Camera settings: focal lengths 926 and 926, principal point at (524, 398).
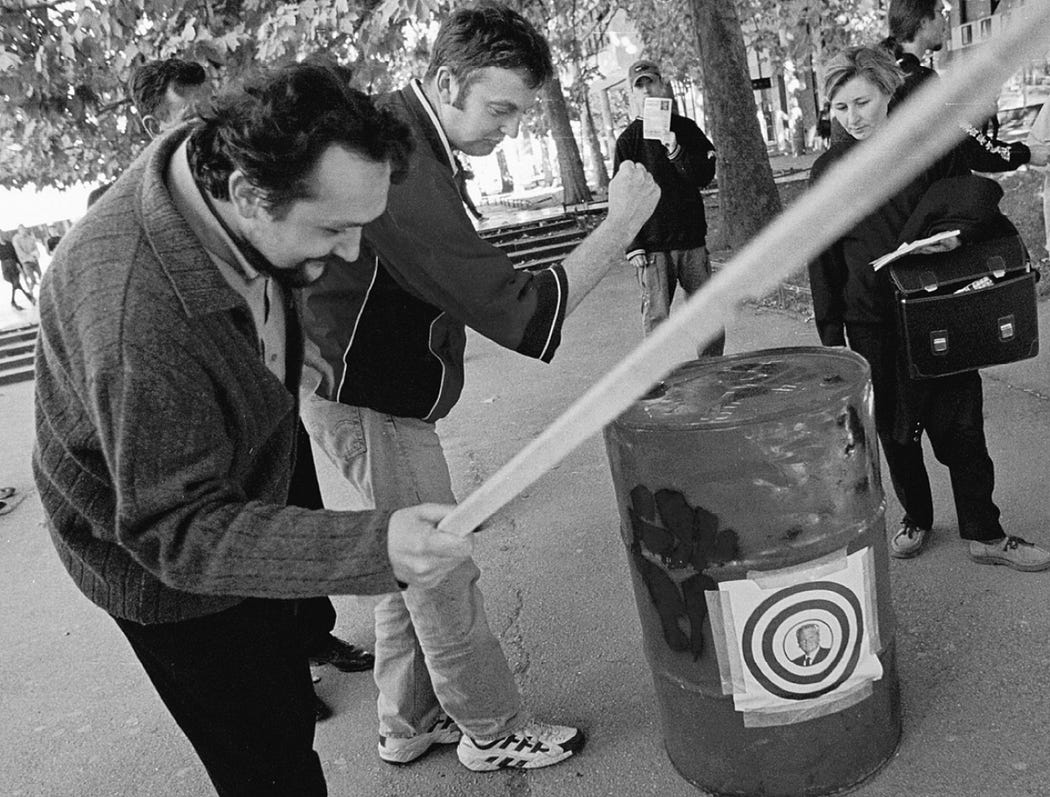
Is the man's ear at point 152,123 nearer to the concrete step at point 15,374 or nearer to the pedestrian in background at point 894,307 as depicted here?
the pedestrian in background at point 894,307

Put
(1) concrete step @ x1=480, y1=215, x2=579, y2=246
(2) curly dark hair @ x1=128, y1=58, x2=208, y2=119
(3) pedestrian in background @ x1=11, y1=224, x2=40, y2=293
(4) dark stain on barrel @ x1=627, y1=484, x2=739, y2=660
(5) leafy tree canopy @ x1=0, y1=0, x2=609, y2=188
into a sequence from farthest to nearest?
(3) pedestrian in background @ x1=11, y1=224, x2=40, y2=293
(1) concrete step @ x1=480, y1=215, x2=579, y2=246
(5) leafy tree canopy @ x1=0, y1=0, x2=609, y2=188
(2) curly dark hair @ x1=128, y1=58, x2=208, y2=119
(4) dark stain on barrel @ x1=627, y1=484, x2=739, y2=660

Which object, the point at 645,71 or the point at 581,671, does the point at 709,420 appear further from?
the point at 645,71

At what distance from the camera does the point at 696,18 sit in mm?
9211

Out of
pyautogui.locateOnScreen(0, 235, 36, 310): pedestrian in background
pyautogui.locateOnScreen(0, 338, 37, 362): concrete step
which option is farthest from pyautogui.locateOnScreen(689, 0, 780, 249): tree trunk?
pyautogui.locateOnScreen(0, 235, 36, 310): pedestrian in background

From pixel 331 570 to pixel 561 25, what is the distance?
17.4 m

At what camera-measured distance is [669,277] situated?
5859 mm

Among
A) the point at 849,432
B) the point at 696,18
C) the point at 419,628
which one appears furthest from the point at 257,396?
the point at 696,18

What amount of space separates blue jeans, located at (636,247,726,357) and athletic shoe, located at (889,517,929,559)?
2.58 meters

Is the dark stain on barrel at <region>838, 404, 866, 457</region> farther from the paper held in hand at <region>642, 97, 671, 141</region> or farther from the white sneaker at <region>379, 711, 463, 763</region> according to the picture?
the paper held in hand at <region>642, 97, 671, 141</region>

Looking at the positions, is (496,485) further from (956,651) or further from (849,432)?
(956,651)

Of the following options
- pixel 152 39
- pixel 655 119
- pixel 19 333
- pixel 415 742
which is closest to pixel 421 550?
pixel 415 742

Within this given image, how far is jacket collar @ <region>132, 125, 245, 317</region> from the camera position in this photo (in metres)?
1.32

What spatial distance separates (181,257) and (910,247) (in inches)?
86.6

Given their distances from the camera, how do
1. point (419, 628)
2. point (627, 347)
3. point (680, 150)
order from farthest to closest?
point (627, 347) → point (680, 150) → point (419, 628)
